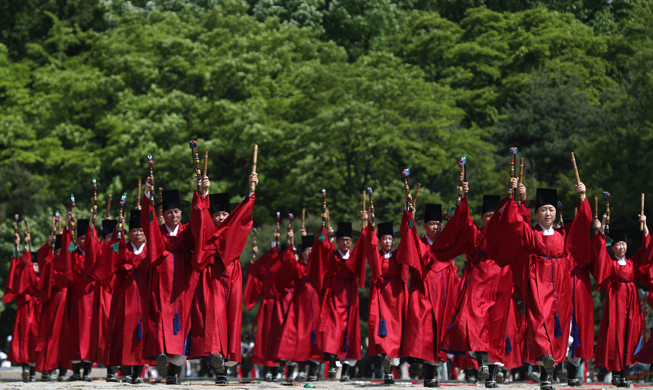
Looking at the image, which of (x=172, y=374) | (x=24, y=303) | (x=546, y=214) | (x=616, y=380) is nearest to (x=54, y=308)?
(x=24, y=303)

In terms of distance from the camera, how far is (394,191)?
110 feet

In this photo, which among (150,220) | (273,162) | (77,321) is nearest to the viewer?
(150,220)

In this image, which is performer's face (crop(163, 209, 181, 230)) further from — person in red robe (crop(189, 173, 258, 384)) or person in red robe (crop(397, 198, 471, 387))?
person in red robe (crop(397, 198, 471, 387))

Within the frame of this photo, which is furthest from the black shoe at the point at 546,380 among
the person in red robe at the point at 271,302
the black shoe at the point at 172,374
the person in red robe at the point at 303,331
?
the person in red robe at the point at 271,302

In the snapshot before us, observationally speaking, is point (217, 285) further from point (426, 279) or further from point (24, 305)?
point (24, 305)

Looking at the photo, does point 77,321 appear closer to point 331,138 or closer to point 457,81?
point 331,138

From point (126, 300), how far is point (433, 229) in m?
4.06

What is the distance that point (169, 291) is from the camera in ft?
36.6

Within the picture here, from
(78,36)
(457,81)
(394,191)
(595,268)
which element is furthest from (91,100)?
(595,268)

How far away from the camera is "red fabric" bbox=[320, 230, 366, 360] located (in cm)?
1506

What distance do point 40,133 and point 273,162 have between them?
380 inches

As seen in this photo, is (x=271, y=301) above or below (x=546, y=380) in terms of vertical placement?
above

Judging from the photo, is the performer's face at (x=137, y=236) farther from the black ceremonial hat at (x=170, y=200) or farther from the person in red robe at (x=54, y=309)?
the person in red robe at (x=54, y=309)

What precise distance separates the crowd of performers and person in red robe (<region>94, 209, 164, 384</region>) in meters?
0.02
